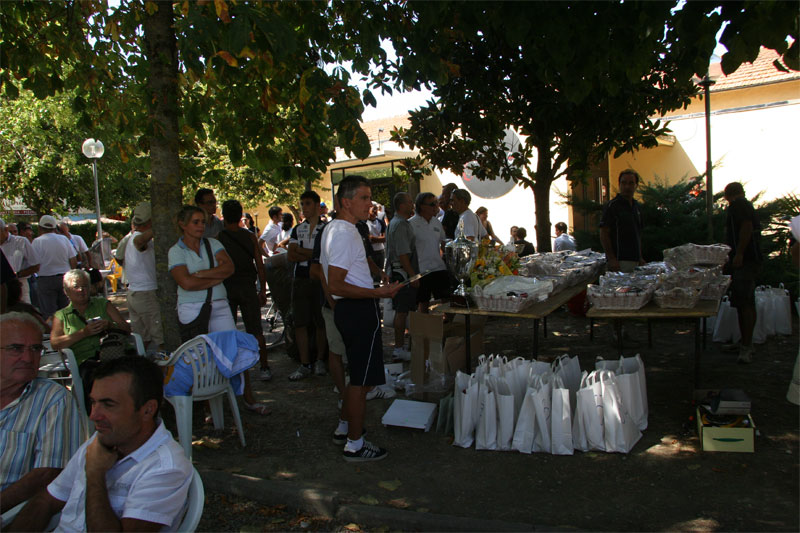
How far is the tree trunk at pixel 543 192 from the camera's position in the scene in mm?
7613

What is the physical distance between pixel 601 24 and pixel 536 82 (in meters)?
2.92

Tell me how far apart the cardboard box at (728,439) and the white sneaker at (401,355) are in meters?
3.35

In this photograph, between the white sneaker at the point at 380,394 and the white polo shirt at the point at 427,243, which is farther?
the white polo shirt at the point at 427,243

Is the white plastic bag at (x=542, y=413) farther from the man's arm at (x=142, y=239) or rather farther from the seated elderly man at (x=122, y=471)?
the man's arm at (x=142, y=239)

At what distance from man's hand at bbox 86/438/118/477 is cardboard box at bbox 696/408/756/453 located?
375cm

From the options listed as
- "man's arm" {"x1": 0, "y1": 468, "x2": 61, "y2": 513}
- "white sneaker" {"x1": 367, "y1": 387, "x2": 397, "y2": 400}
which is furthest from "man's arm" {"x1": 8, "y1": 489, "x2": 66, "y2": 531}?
"white sneaker" {"x1": 367, "y1": 387, "x2": 397, "y2": 400}

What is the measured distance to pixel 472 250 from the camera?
531cm

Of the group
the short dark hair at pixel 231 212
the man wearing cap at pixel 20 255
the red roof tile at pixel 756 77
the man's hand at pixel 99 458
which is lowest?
the man's hand at pixel 99 458

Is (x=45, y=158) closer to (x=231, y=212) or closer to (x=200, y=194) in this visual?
(x=200, y=194)

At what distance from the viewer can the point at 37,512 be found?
A: 7.07ft

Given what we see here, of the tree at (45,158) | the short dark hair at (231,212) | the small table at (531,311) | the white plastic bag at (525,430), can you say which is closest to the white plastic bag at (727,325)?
the small table at (531,311)

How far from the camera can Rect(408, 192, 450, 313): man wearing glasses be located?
6.71 meters

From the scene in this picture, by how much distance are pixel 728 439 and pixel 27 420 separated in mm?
4192

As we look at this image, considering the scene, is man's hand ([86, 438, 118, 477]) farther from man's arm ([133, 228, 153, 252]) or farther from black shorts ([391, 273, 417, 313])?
black shorts ([391, 273, 417, 313])
